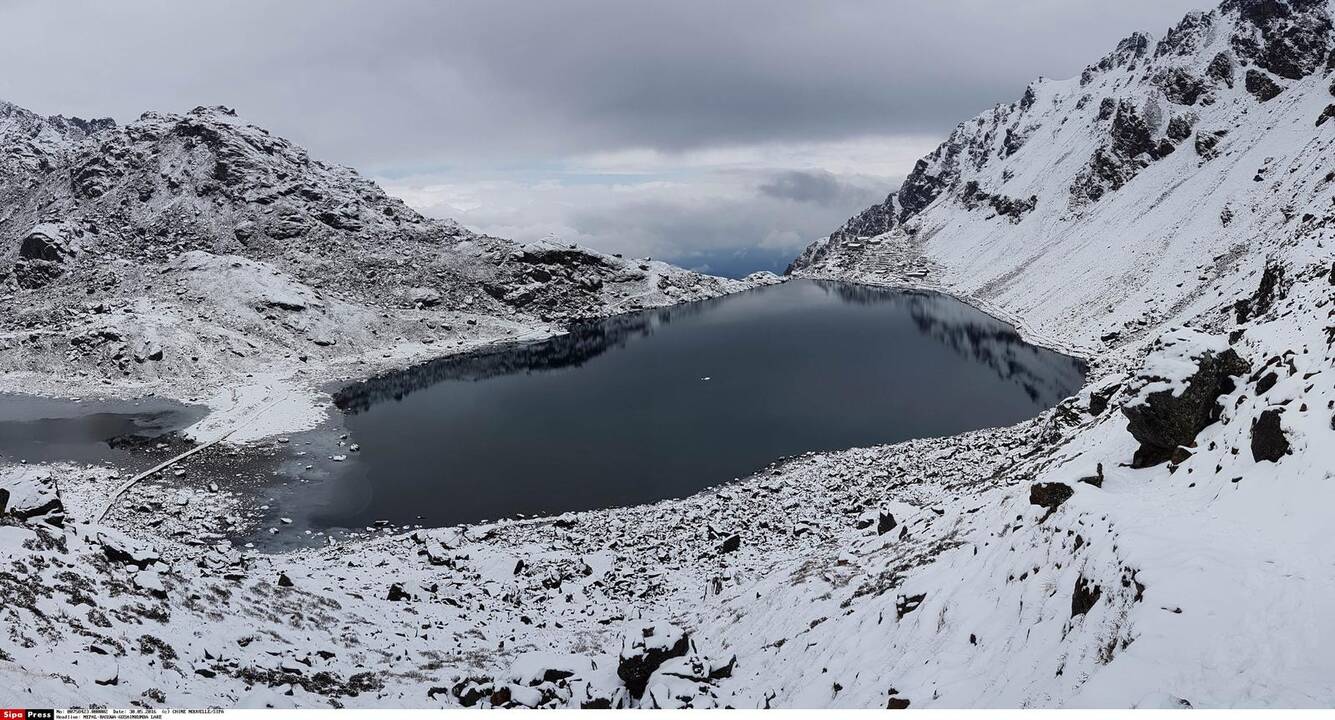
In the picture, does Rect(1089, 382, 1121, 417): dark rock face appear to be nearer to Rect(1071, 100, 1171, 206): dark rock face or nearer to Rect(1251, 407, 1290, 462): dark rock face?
Rect(1251, 407, 1290, 462): dark rock face

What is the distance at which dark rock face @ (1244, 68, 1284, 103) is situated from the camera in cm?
12544

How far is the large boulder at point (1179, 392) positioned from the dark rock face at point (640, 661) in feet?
49.2

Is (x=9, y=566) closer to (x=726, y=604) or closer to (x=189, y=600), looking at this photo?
(x=189, y=600)

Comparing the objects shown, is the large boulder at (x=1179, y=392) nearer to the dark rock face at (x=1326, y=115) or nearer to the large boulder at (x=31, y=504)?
the large boulder at (x=31, y=504)

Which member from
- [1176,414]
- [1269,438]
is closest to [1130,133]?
[1176,414]

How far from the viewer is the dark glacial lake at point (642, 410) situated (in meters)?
48.4

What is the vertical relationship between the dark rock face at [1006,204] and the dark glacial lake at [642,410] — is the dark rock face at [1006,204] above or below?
above

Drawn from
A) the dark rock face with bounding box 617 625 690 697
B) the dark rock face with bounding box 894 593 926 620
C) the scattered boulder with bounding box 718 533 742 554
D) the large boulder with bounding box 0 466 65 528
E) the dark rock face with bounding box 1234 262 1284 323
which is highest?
the dark rock face with bounding box 1234 262 1284 323

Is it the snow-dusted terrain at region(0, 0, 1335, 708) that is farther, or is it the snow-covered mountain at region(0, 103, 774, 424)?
the snow-covered mountain at region(0, 103, 774, 424)

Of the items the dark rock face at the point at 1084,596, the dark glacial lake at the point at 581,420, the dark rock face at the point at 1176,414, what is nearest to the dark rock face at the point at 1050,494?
the dark rock face at the point at 1176,414

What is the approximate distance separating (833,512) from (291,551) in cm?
2968

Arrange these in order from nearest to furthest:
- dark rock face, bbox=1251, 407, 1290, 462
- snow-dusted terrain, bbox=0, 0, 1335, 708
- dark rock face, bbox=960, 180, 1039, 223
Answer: snow-dusted terrain, bbox=0, 0, 1335, 708 < dark rock face, bbox=1251, 407, 1290, 462 < dark rock face, bbox=960, 180, 1039, 223

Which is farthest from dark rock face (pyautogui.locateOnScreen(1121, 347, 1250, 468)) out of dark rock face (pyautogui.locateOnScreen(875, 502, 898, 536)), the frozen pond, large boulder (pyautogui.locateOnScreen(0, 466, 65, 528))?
the frozen pond

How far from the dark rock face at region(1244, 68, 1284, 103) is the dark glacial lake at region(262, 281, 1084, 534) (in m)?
67.1
